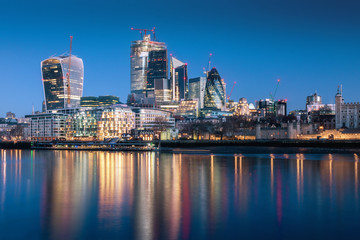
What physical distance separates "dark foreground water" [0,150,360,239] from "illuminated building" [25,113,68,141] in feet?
394

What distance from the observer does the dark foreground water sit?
52.9ft

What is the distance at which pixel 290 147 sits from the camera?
7531cm

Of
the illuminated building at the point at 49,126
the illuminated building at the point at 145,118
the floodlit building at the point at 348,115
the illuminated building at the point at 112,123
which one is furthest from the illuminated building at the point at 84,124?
the floodlit building at the point at 348,115

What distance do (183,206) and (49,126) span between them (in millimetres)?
140844

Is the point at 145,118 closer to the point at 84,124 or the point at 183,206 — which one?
the point at 84,124

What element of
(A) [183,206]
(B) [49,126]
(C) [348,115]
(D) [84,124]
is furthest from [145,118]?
(A) [183,206]

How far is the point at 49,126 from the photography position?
496 feet

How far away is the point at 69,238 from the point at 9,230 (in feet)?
11.5

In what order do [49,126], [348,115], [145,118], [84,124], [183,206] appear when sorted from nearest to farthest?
[183,206], [348,115], [84,124], [145,118], [49,126]

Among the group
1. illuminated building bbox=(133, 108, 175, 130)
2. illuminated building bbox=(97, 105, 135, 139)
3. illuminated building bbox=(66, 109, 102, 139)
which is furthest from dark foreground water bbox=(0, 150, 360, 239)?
illuminated building bbox=(133, 108, 175, 130)

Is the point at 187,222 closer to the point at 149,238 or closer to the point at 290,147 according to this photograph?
the point at 149,238

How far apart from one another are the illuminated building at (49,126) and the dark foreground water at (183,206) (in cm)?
Answer: 12007

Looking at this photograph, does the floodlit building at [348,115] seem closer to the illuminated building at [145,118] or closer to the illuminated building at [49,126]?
the illuminated building at [145,118]

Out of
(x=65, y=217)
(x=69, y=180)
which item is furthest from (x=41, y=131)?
(x=65, y=217)
